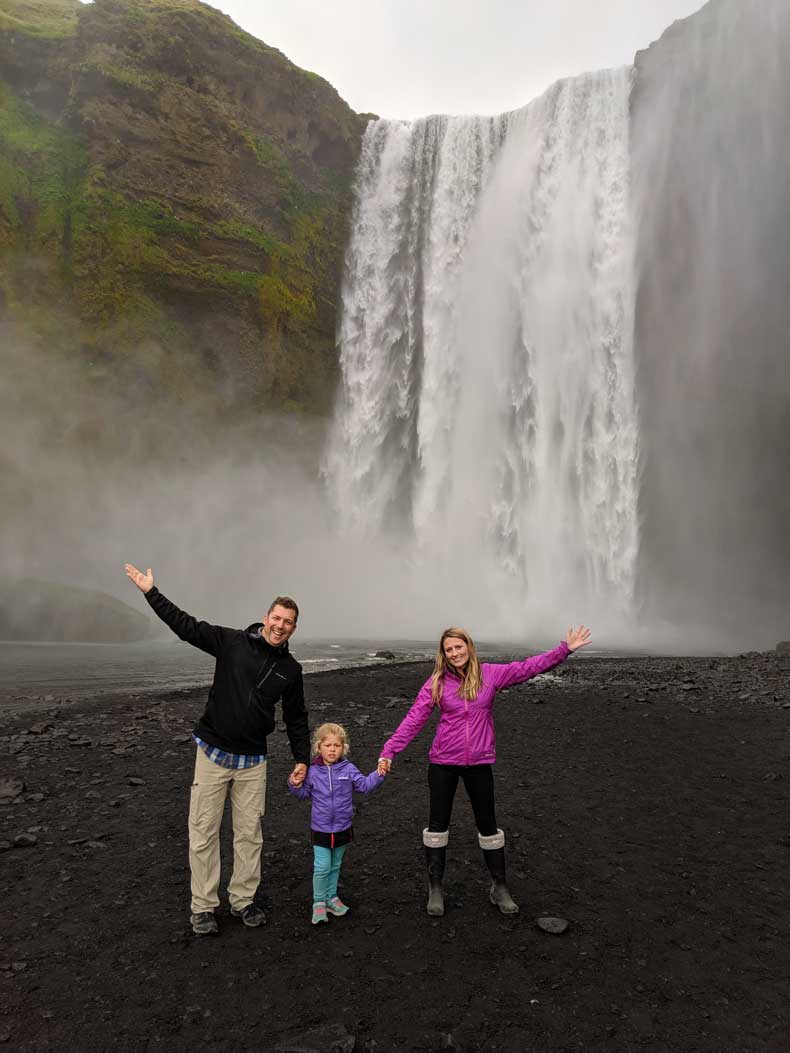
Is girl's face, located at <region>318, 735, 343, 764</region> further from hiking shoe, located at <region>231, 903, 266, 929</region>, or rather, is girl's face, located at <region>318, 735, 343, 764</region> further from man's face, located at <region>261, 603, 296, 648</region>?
hiking shoe, located at <region>231, 903, 266, 929</region>

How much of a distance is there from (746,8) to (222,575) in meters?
37.2

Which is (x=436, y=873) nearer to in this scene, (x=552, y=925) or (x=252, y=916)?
(x=552, y=925)

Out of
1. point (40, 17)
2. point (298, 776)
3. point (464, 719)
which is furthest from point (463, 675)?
point (40, 17)

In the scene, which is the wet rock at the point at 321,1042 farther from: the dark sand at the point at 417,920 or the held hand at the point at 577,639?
the held hand at the point at 577,639

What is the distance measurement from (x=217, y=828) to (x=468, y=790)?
159 cm

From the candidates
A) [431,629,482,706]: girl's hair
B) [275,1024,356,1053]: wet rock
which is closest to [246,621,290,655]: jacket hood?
[431,629,482,706]: girl's hair

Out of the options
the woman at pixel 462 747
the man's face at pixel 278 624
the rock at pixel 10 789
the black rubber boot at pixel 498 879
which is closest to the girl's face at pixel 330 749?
the woman at pixel 462 747

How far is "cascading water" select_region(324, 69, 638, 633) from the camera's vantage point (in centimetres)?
3297

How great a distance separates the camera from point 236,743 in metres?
4.21

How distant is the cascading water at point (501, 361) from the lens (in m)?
33.0

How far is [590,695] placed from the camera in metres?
12.6

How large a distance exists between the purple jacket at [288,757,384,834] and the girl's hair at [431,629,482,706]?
0.67m

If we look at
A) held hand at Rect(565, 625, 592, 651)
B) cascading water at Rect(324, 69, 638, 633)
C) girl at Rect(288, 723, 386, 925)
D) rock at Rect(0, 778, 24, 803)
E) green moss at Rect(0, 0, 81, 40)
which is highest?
green moss at Rect(0, 0, 81, 40)

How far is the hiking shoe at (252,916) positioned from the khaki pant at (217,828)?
35mm
